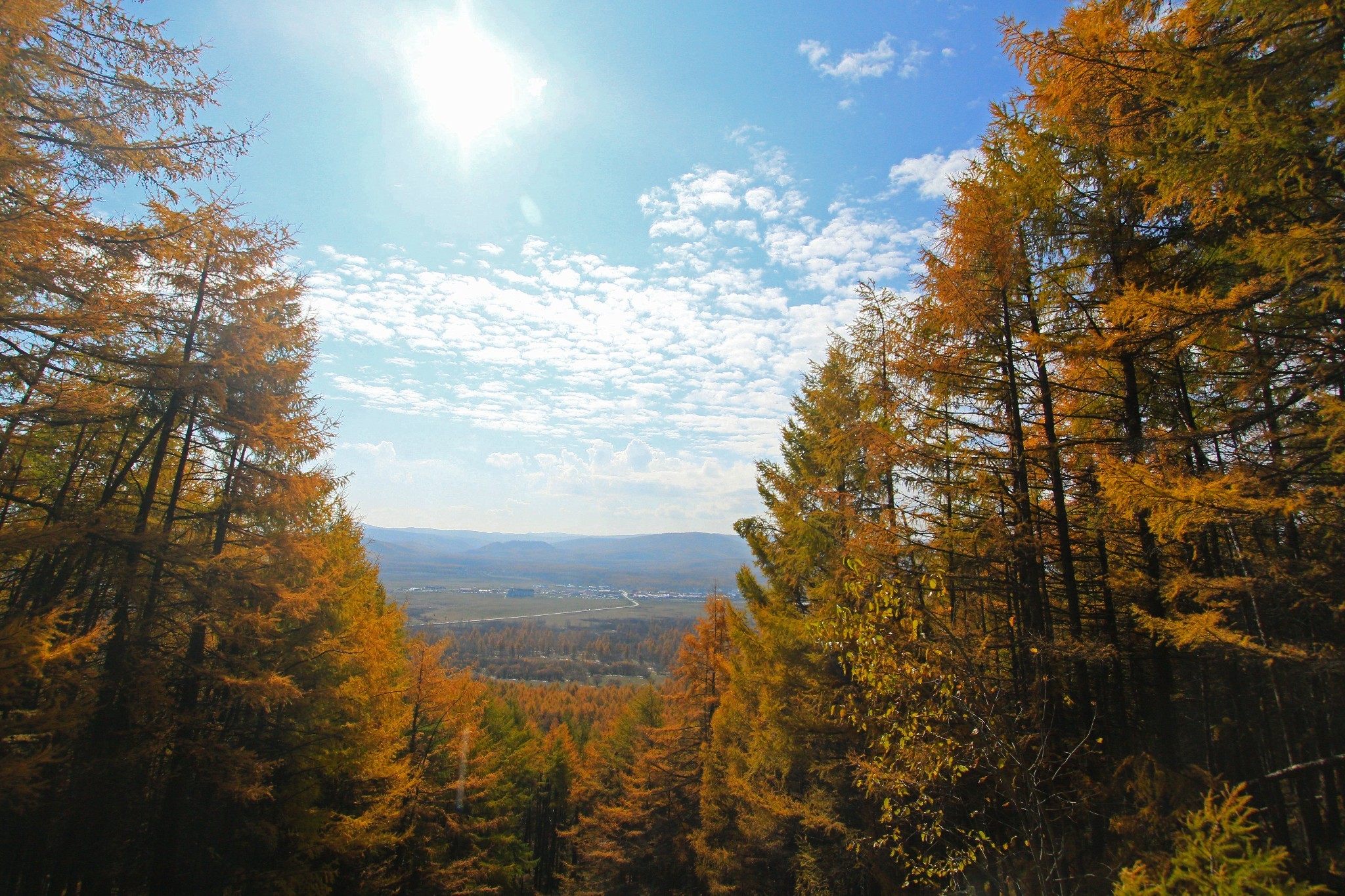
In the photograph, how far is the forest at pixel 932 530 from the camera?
4664 mm

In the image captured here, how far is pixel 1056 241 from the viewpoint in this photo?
23.1ft

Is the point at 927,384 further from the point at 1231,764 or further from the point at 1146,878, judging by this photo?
the point at 1231,764

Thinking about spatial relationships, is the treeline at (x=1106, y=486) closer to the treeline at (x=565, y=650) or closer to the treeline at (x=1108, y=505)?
the treeline at (x=1108, y=505)

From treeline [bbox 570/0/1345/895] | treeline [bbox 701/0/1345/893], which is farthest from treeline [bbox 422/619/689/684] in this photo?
treeline [bbox 701/0/1345/893]

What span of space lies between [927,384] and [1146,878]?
555 cm

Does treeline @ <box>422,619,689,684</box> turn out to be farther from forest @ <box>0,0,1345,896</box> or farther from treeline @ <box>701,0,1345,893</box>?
treeline @ <box>701,0,1345,893</box>

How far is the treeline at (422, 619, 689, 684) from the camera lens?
370ft

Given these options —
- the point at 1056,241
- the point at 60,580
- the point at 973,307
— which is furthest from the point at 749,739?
the point at 60,580

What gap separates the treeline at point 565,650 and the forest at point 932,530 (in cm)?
9137

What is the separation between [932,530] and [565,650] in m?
148

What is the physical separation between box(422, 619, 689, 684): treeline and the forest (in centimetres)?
9137

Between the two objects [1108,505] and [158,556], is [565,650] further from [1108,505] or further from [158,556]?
[1108,505]

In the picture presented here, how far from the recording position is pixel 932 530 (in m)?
7.84

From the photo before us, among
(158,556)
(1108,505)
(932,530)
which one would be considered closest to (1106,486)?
(1108,505)
